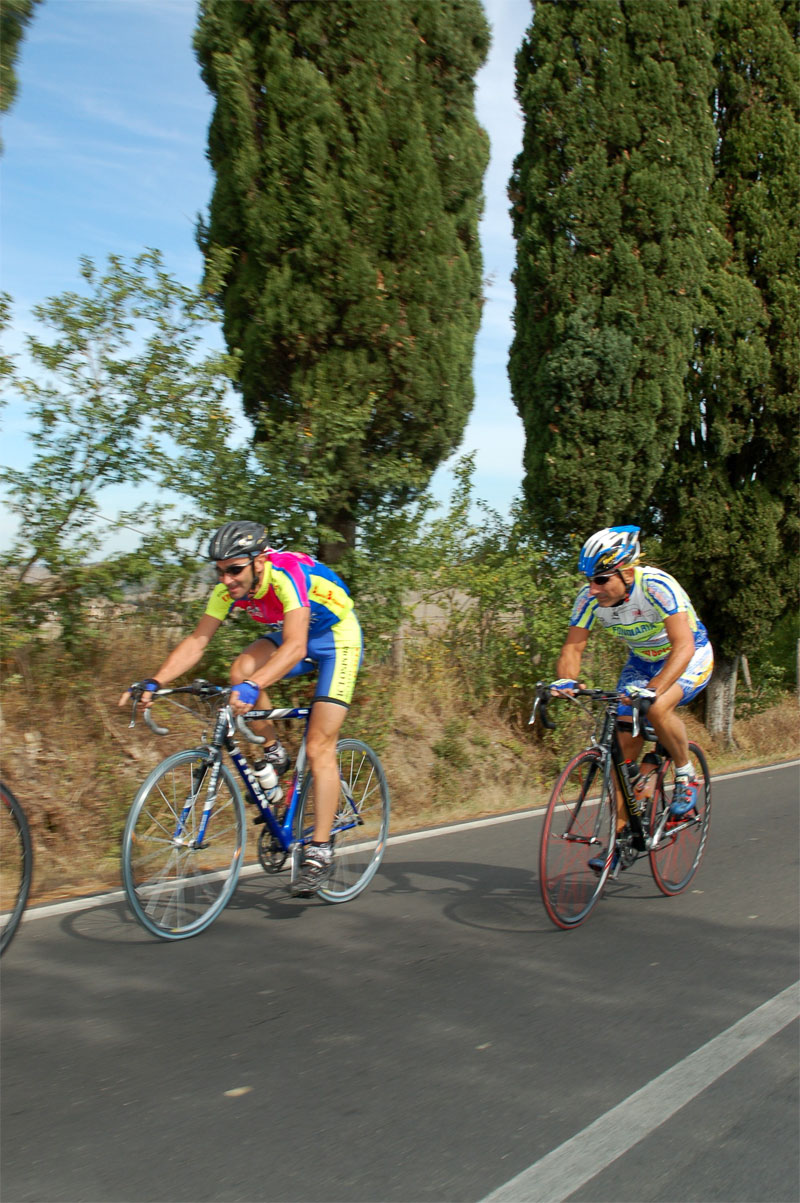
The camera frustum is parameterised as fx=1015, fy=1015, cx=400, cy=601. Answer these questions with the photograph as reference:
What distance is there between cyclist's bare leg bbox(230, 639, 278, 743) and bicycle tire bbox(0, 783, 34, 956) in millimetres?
1316

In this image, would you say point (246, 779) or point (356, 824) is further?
point (356, 824)

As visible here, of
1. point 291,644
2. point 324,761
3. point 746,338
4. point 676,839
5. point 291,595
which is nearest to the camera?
point 291,644

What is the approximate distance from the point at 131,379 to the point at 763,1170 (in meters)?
6.39

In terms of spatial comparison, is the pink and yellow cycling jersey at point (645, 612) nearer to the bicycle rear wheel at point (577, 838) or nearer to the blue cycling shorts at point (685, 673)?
the blue cycling shorts at point (685, 673)

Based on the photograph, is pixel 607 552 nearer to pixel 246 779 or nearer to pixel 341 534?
pixel 246 779

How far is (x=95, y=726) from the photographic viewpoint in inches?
290

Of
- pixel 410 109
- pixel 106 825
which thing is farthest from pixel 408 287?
pixel 106 825

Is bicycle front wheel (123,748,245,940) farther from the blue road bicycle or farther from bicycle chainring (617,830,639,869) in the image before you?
bicycle chainring (617,830,639,869)

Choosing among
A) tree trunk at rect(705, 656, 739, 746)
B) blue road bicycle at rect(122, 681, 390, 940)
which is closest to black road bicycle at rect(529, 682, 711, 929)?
blue road bicycle at rect(122, 681, 390, 940)

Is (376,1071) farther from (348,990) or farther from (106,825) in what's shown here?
(106,825)

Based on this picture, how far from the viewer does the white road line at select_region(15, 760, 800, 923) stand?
523cm

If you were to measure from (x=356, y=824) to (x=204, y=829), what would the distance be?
3.75ft

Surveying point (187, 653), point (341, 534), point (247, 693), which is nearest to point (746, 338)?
point (341, 534)

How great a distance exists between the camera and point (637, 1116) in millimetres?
3359
